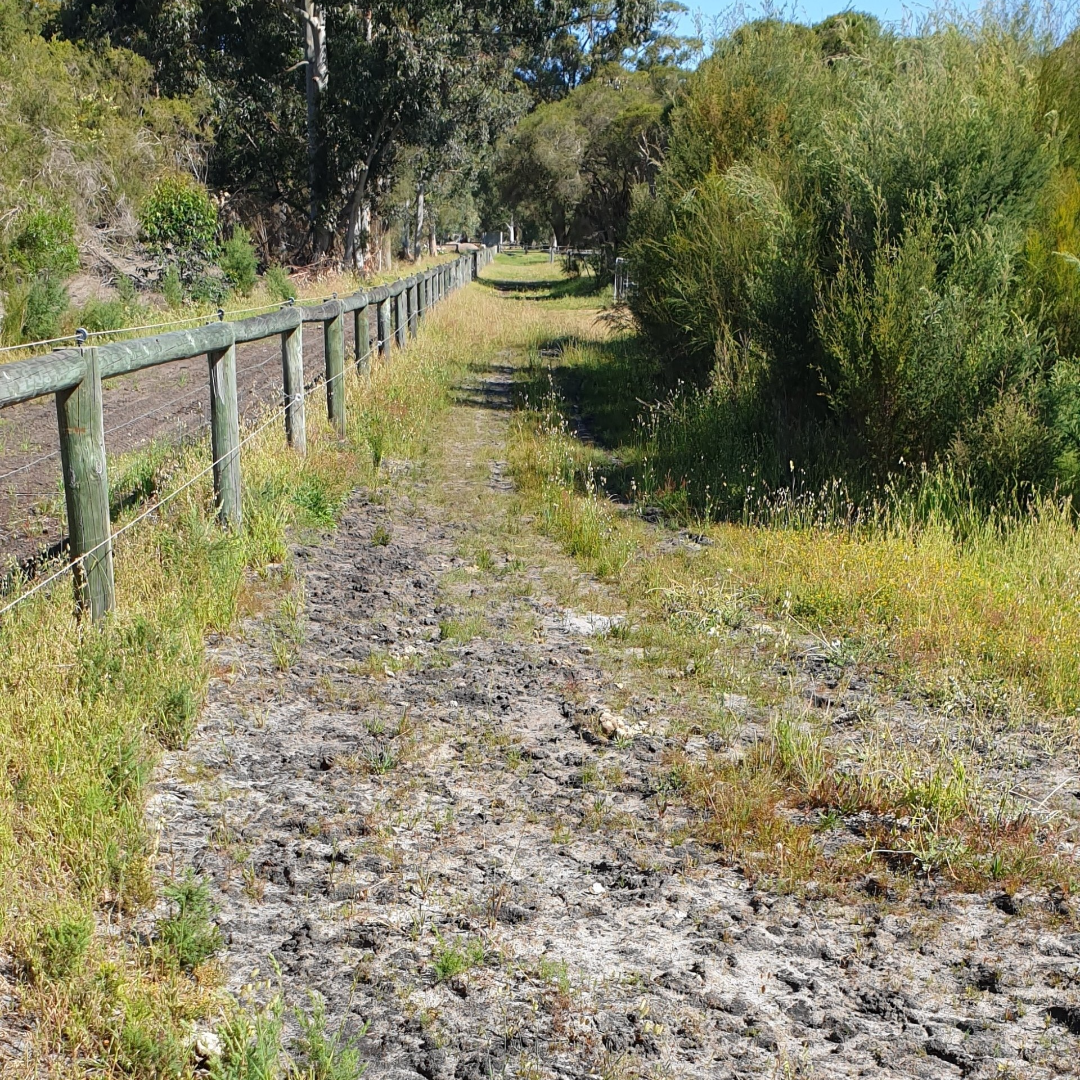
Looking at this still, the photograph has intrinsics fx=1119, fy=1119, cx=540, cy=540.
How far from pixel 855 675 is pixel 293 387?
16.8 feet

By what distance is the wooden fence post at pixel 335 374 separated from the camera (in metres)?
10.4

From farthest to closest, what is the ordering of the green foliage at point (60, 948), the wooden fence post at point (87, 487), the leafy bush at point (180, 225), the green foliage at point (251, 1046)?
the leafy bush at point (180, 225), the wooden fence post at point (87, 487), the green foliage at point (60, 948), the green foliage at point (251, 1046)

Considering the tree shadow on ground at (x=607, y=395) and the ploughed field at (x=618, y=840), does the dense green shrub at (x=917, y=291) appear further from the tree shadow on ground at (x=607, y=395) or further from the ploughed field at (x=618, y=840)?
the ploughed field at (x=618, y=840)

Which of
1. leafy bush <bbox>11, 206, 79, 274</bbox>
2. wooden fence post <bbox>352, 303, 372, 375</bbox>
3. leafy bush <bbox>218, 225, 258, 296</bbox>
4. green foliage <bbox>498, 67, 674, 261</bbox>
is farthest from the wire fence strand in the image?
green foliage <bbox>498, 67, 674, 261</bbox>

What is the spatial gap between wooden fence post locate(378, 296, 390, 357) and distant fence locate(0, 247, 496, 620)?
3321 millimetres

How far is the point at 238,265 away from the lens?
81.5 feet

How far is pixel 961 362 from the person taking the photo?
27.4 ft

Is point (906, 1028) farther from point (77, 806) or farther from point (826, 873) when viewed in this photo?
point (77, 806)

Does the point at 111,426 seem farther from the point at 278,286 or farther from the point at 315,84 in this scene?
the point at 315,84

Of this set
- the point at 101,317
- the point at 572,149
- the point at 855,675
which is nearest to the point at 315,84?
the point at 572,149

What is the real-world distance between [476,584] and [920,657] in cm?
274

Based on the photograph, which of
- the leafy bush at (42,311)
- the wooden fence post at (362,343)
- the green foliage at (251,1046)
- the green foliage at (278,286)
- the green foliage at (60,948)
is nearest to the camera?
the green foliage at (251,1046)

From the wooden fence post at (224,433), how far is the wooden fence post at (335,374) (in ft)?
Result: 11.7

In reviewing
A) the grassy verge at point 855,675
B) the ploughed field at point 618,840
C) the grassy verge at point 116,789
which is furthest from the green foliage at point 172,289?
the ploughed field at point 618,840
